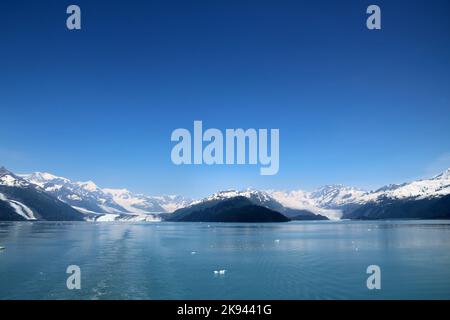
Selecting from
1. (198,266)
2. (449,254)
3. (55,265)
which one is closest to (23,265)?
(55,265)

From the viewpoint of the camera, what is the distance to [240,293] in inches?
1813

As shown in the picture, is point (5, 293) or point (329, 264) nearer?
point (5, 293)
